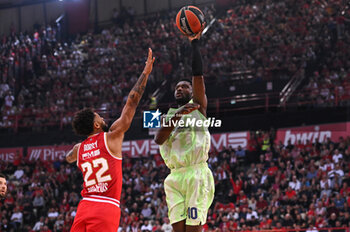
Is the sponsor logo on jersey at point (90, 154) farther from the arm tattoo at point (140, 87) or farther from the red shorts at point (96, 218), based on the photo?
the arm tattoo at point (140, 87)

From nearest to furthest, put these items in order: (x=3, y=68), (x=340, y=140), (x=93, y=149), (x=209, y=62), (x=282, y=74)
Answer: (x=93, y=149), (x=340, y=140), (x=282, y=74), (x=209, y=62), (x=3, y=68)

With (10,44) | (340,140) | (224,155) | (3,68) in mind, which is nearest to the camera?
(340,140)

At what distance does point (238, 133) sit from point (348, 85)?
13.8ft

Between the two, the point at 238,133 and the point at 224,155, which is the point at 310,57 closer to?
the point at 238,133

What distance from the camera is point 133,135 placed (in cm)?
2053

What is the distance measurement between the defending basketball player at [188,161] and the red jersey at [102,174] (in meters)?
0.67

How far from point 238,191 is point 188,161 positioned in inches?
425

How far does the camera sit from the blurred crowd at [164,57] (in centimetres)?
2042

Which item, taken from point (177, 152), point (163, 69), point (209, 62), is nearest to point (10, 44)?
point (163, 69)

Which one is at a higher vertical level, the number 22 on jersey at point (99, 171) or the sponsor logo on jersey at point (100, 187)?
the number 22 on jersey at point (99, 171)

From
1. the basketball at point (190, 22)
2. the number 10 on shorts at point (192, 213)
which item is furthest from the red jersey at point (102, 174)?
the basketball at point (190, 22)

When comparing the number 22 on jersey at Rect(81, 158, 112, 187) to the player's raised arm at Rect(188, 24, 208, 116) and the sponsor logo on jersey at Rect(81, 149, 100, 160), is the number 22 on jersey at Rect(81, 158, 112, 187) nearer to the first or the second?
the sponsor logo on jersey at Rect(81, 149, 100, 160)

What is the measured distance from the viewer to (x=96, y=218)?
16.2 ft

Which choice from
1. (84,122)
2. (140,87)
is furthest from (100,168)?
(140,87)
